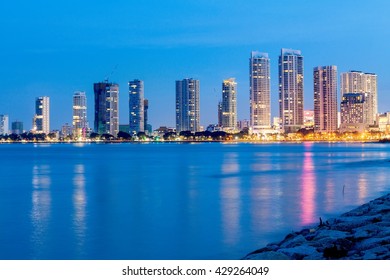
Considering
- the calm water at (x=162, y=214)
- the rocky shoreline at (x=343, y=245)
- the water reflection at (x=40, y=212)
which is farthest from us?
the water reflection at (x=40, y=212)

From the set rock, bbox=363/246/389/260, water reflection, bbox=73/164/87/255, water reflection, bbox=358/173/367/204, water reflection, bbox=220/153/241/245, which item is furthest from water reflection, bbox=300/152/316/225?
rock, bbox=363/246/389/260

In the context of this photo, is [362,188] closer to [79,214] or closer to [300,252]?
[79,214]

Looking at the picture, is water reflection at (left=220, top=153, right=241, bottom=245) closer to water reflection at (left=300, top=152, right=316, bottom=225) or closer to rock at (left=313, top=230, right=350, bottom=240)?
water reflection at (left=300, top=152, right=316, bottom=225)

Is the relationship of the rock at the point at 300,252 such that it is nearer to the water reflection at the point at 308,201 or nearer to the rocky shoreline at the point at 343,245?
the rocky shoreline at the point at 343,245

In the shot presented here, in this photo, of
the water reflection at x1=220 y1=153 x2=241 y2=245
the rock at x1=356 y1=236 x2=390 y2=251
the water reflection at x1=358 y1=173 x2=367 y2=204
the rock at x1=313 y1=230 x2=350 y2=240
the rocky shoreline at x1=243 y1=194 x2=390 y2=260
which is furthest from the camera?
the water reflection at x1=358 y1=173 x2=367 y2=204

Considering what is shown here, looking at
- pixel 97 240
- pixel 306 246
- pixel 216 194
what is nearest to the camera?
pixel 306 246

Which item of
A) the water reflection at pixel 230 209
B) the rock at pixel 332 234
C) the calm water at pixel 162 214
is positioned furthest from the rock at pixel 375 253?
the water reflection at pixel 230 209

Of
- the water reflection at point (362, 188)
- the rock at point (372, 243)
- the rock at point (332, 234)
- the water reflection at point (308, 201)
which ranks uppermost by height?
the rock at point (372, 243)

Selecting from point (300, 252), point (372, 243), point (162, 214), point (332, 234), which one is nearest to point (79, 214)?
point (162, 214)

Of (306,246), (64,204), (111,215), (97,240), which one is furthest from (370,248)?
(64,204)

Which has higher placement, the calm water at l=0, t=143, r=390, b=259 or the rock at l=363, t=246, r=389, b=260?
the rock at l=363, t=246, r=389, b=260
